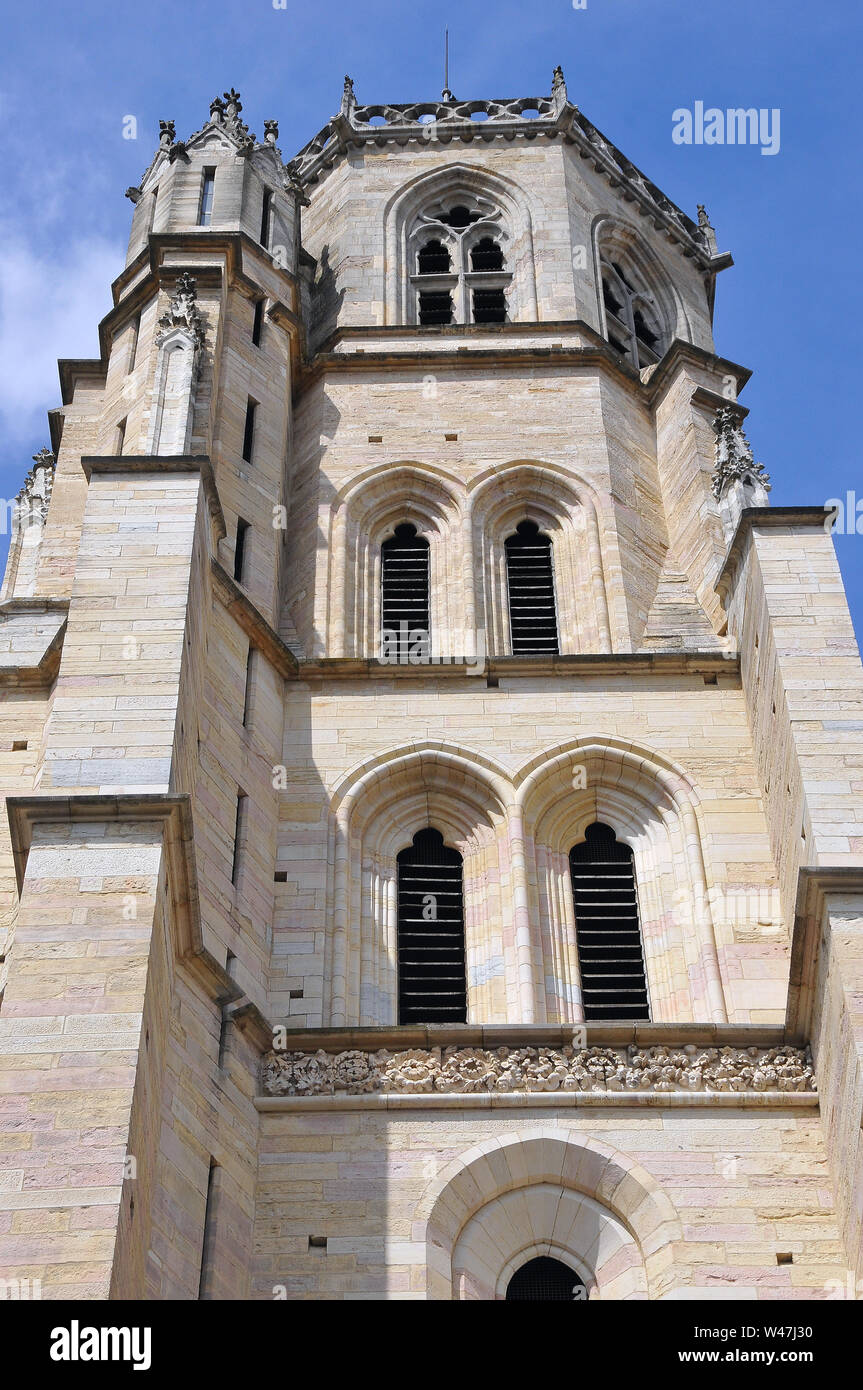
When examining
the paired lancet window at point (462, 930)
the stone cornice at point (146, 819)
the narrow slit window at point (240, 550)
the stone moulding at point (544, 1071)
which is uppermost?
the narrow slit window at point (240, 550)

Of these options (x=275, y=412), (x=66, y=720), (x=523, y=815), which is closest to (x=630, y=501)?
(x=275, y=412)

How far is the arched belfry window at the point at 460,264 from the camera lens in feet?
103

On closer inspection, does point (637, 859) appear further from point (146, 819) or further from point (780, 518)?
point (146, 819)

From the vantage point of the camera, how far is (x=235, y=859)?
68.2 feet

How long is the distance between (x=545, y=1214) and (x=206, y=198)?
14.6 metres

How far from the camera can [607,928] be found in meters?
21.6

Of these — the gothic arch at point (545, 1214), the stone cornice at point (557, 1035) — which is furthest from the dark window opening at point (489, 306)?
the gothic arch at point (545, 1214)

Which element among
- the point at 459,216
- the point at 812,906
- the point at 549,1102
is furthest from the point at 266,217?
the point at 812,906

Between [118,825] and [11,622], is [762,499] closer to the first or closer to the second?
[11,622]

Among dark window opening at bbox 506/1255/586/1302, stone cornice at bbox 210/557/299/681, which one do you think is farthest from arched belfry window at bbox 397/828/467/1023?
dark window opening at bbox 506/1255/586/1302

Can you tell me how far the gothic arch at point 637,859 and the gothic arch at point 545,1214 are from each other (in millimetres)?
1947

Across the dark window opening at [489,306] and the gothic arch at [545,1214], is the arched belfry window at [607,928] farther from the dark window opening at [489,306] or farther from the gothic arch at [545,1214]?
the dark window opening at [489,306]

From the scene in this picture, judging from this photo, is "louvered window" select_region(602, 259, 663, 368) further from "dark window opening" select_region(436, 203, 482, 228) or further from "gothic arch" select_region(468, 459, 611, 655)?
"gothic arch" select_region(468, 459, 611, 655)

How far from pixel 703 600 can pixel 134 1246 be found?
11818 mm
